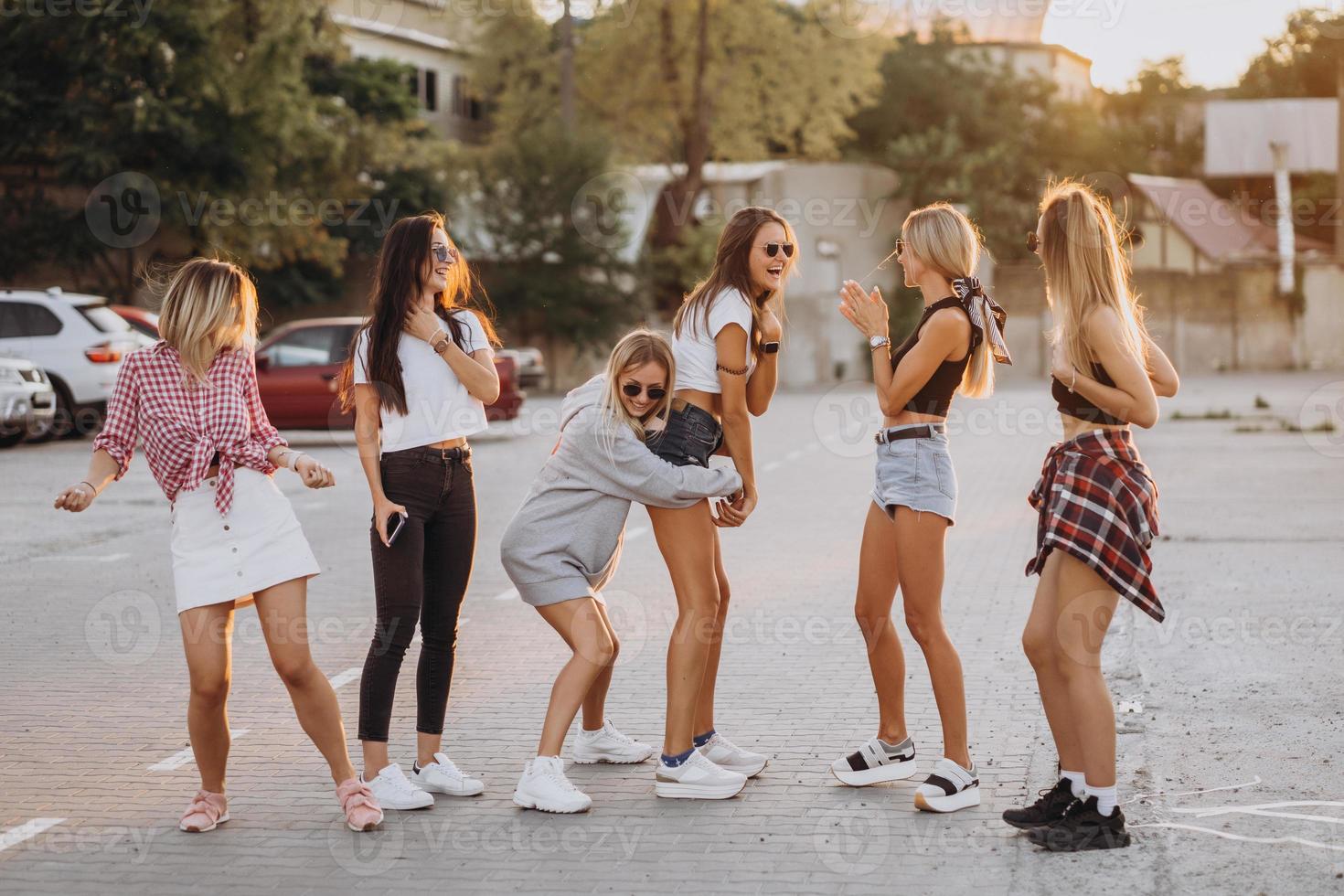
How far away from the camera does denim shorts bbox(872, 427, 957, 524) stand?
17.9ft

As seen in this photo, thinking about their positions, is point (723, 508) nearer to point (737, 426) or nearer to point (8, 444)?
point (737, 426)

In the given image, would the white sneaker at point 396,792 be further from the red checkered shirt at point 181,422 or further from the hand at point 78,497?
the hand at point 78,497

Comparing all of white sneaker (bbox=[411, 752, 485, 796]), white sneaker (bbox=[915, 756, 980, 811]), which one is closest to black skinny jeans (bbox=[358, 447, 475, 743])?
white sneaker (bbox=[411, 752, 485, 796])

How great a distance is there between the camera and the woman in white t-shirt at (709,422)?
557cm

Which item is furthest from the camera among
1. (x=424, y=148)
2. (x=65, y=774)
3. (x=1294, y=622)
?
(x=424, y=148)

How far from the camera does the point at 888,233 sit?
5150cm

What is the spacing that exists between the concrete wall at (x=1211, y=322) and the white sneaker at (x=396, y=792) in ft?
144

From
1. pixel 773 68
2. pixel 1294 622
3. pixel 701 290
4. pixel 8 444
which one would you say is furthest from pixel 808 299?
pixel 701 290

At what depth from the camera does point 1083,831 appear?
16.1ft

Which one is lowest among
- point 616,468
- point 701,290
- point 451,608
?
point 451,608

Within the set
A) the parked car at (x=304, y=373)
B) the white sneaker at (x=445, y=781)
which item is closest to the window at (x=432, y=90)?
the parked car at (x=304, y=373)

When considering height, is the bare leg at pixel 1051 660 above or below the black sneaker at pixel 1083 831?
above

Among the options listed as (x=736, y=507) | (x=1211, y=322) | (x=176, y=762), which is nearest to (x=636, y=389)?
(x=736, y=507)

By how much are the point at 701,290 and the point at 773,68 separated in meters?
42.0
